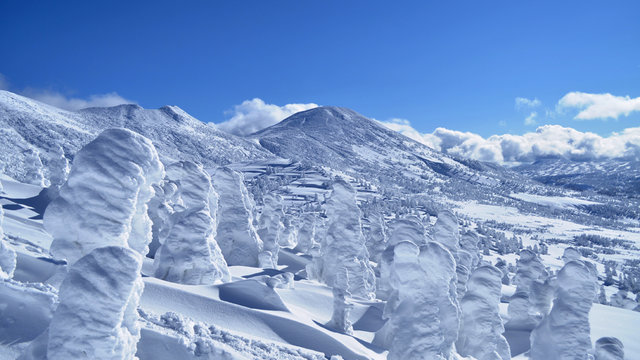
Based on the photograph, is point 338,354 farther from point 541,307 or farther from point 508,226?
point 508,226

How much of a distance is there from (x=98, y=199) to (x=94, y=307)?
2.53 metres

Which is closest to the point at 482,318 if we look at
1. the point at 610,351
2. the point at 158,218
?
the point at 610,351

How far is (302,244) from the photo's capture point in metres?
37.9

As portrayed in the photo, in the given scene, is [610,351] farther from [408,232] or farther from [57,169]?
[57,169]

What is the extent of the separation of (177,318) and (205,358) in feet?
4.66

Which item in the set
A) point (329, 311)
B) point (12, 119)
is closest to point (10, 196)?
point (329, 311)

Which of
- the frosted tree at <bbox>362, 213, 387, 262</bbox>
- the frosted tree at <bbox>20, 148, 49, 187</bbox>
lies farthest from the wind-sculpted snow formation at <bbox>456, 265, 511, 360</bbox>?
the frosted tree at <bbox>20, 148, 49, 187</bbox>

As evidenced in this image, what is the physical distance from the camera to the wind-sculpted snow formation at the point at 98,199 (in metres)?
7.12

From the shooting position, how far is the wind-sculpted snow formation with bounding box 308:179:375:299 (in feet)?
73.7

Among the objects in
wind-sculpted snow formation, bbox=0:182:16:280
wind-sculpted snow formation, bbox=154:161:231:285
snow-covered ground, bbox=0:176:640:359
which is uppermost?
wind-sculpted snow formation, bbox=154:161:231:285

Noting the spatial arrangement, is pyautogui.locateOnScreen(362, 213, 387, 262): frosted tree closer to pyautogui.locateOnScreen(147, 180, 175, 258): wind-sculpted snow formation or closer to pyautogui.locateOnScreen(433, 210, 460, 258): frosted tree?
pyautogui.locateOnScreen(433, 210, 460, 258): frosted tree

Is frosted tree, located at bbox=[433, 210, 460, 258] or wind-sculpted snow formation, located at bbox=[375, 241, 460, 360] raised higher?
frosted tree, located at bbox=[433, 210, 460, 258]

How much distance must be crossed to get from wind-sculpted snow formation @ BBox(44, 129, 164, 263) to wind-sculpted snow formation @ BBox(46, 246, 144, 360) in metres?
2.03

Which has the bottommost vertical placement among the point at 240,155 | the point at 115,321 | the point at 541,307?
the point at 115,321
